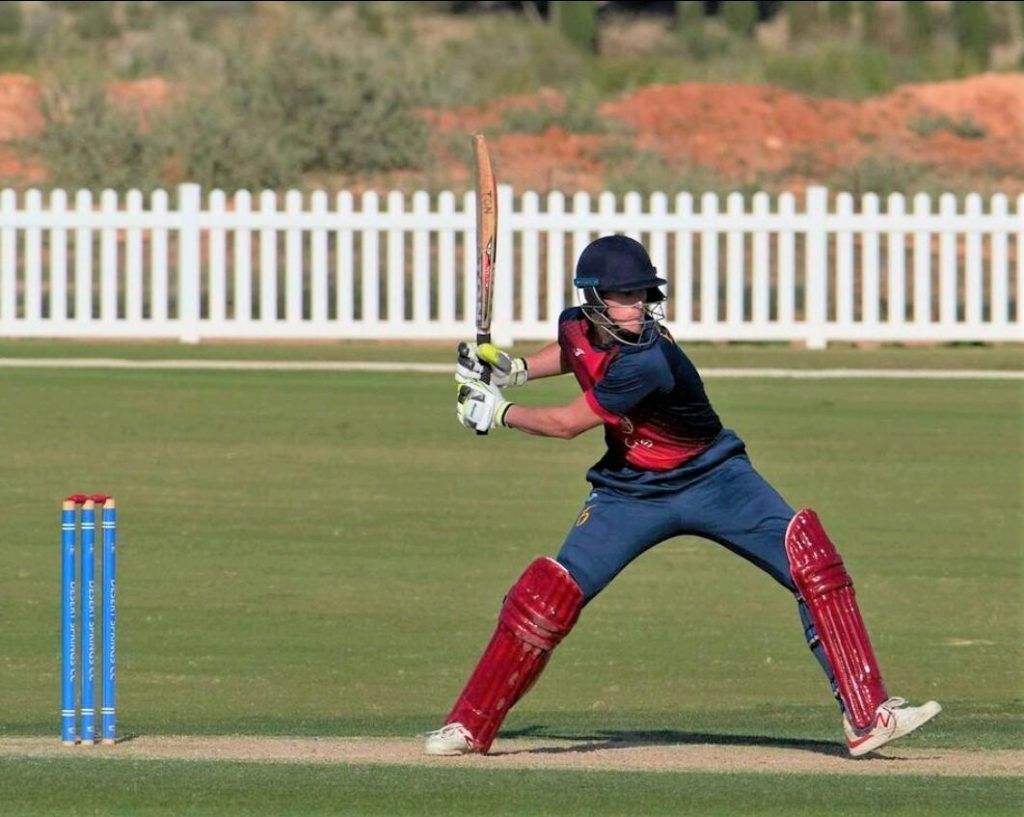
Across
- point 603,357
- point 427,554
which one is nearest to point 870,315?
point 427,554

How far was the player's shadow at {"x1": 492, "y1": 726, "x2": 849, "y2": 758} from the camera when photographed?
8523mm

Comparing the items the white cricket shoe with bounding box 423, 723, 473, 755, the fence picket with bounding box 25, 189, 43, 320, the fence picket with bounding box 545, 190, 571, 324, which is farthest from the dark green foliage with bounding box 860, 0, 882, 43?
the white cricket shoe with bounding box 423, 723, 473, 755

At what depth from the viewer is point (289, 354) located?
23.6 metres

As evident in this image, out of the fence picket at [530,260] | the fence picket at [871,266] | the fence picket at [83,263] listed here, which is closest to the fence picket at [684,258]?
the fence picket at [530,260]

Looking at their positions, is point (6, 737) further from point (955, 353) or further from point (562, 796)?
point (955, 353)

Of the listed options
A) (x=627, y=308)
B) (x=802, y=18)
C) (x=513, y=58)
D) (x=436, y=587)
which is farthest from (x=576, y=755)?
(x=802, y=18)

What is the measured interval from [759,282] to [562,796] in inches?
678

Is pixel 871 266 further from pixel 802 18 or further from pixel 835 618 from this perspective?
pixel 802 18

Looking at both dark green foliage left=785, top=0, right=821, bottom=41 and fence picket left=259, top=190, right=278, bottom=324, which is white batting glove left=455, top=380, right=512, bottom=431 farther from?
dark green foliage left=785, top=0, right=821, bottom=41

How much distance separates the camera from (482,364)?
27.3 ft

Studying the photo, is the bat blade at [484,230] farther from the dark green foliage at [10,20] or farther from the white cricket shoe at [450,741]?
the dark green foliage at [10,20]

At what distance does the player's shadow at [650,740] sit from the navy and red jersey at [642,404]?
101 centimetres

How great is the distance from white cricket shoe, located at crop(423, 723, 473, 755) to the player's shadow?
0.76 ft

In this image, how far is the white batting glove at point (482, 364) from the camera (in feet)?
27.0
